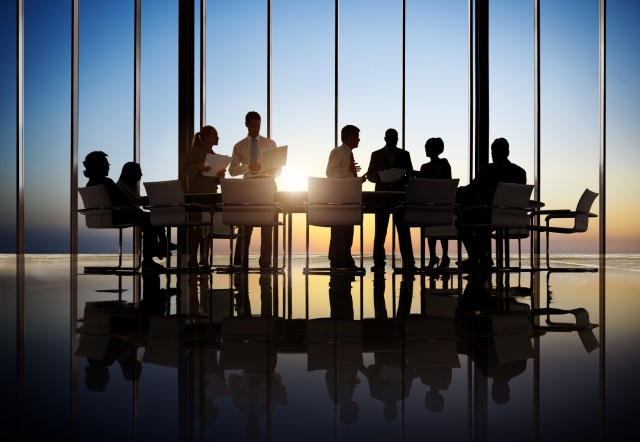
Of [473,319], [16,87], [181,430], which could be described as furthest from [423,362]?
[16,87]

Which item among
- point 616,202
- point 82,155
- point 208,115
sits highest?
point 208,115

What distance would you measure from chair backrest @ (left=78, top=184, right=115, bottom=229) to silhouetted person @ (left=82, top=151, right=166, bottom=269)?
0.20 ft

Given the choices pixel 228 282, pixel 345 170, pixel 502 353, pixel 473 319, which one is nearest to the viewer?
pixel 502 353

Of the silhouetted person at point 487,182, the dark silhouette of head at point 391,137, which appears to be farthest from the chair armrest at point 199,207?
the silhouetted person at point 487,182

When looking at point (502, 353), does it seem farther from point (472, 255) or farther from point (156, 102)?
point (156, 102)

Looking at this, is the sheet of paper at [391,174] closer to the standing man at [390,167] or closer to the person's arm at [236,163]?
the standing man at [390,167]

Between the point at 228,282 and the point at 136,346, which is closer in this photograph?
the point at 136,346

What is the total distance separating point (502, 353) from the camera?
214 cm

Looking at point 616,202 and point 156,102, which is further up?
point 156,102

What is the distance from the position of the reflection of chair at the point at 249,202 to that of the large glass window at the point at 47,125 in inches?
176

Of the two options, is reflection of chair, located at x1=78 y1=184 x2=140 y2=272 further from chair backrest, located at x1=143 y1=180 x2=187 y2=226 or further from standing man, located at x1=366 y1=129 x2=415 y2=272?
standing man, located at x1=366 y1=129 x2=415 y2=272

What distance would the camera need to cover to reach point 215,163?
695 centimetres


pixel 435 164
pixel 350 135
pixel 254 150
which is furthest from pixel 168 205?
pixel 435 164

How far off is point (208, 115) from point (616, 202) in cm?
643
